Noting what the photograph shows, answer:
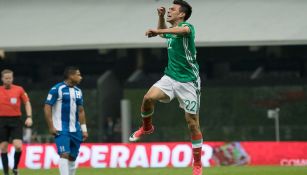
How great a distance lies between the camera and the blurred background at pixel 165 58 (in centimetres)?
3328

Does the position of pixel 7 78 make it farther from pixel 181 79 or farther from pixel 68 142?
pixel 181 79

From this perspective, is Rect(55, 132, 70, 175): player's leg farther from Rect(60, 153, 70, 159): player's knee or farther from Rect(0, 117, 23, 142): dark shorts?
Rect(0, 117, 23, 142): dark shorts

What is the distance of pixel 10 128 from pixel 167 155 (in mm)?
8086

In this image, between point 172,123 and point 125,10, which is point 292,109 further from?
point 125,10

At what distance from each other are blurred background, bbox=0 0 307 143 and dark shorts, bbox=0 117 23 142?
1582cm

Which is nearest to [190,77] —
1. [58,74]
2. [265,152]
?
[265,152]

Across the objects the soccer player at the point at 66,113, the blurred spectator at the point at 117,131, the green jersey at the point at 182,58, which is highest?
the green jersey at the point at 182,58

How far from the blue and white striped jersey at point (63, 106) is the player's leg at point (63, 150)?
0.49ft

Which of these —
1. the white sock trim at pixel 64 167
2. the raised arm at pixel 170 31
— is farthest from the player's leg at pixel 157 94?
the white sock trim at pixel 64 167

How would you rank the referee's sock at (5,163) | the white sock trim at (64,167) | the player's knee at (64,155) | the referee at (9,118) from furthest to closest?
the referee at (9,118)
the referee's sock at (5,163)
the player's knee at (64,155)
the white sock trim at (64,167)

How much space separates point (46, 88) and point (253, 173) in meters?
20.1

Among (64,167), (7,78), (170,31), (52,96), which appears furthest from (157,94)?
(7,78)

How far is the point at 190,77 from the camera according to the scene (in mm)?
12391

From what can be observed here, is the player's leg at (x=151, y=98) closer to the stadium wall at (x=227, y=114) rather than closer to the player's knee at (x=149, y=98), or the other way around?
the player's knee at (x=149, y=98)
